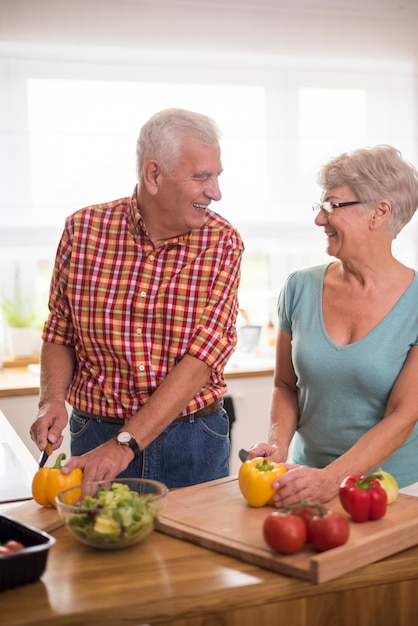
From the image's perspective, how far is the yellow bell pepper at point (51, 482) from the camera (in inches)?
67.4

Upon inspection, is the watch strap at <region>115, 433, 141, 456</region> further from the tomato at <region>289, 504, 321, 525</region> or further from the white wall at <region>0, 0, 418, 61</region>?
the white wall at <region>0, 0, 418, 61</region>

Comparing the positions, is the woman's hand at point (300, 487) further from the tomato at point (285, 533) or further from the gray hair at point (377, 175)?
the gray hair at point (377, 175)

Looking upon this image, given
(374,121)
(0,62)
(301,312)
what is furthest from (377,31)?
(301,312)

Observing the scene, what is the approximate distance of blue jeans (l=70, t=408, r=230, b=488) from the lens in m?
2.14

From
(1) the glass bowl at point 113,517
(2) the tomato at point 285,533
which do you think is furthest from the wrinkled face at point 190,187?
(2) the tomato at point 285,533

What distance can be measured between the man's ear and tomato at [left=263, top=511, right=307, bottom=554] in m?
0.91

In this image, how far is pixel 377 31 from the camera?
14.9 ft

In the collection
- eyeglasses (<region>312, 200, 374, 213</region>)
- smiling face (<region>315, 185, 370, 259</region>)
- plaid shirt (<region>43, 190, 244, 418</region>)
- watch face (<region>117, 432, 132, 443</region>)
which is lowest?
watch face (<region>117, 432, 132, 443</region>)

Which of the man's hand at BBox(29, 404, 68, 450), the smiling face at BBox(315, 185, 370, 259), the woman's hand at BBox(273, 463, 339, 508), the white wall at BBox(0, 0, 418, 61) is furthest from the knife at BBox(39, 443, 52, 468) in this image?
the white wall at BBox(0, 0, 418, 61)

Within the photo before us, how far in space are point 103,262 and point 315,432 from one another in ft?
2.22

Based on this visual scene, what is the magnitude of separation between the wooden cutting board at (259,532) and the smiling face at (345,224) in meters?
0.64

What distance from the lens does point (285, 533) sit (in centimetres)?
144

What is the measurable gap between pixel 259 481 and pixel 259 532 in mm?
162

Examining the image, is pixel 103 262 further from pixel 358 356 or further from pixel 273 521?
pixel 273 521
